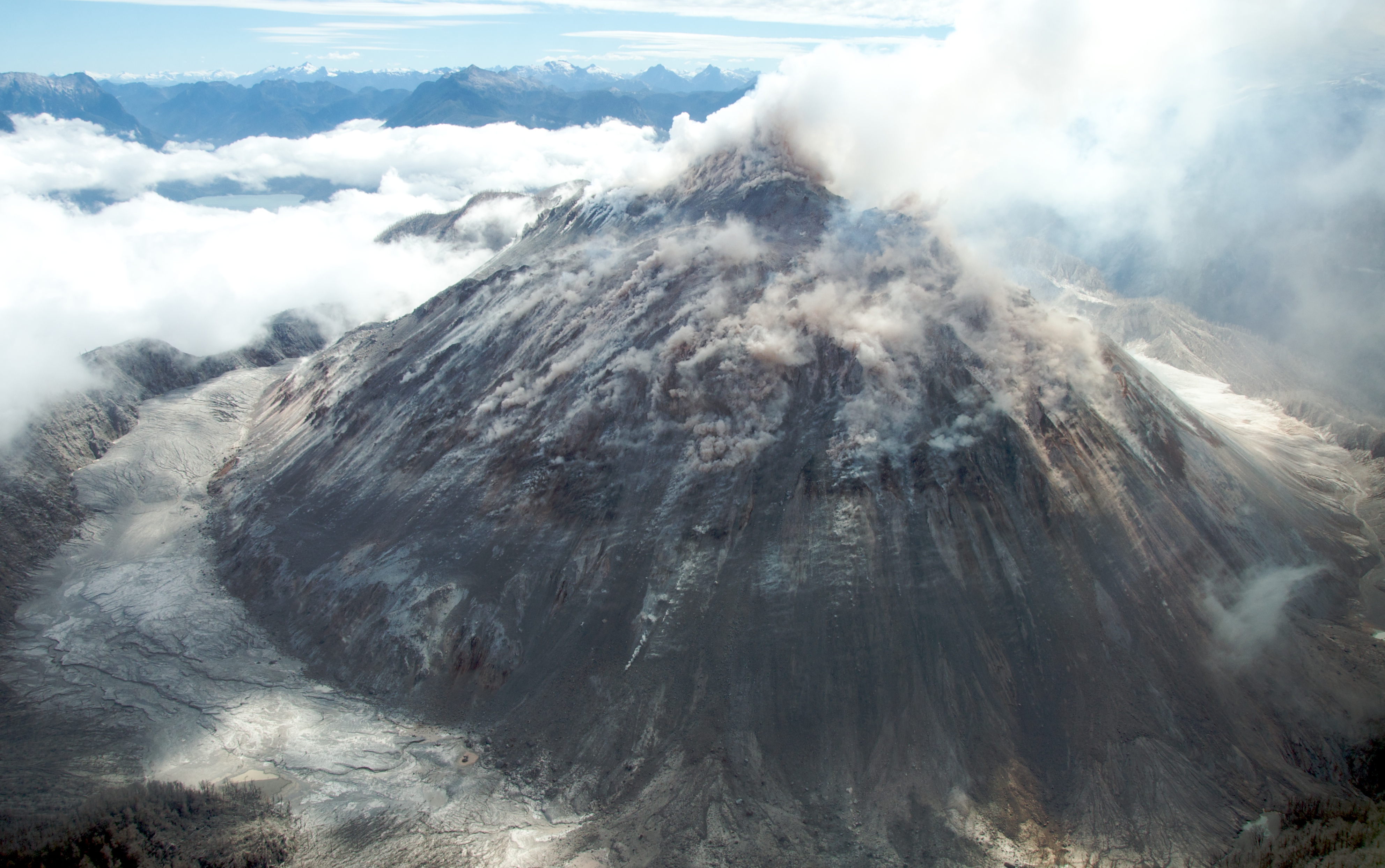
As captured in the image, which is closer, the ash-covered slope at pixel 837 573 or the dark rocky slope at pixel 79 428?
the ash-covered slope at pixel 837 573

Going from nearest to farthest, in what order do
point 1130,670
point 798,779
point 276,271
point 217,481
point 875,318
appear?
point 798,779, point 1130,670, point 875,318, point 217,481, point 276,271

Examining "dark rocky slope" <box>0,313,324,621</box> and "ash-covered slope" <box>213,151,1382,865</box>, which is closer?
"ash-covered slope" <box>213,151,1382,865</box>

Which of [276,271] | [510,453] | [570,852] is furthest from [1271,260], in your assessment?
[276,271]

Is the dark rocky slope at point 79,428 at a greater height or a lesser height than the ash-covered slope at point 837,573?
lesser

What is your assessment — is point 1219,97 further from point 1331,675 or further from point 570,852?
point 570,852
